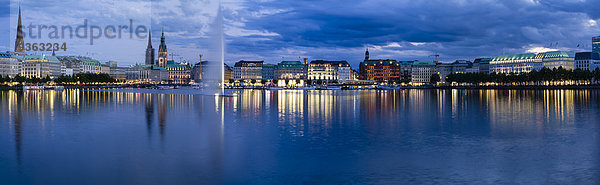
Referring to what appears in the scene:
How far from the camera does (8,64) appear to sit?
191 m

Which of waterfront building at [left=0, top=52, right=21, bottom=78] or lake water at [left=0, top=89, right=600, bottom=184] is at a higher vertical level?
waterfront building at [left=0, top=52, right=21, bottom=78]

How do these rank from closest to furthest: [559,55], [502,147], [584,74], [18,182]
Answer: [18,182]
[502,147]
[584,74]
[559,55]

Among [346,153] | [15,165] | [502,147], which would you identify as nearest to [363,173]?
[346,153]

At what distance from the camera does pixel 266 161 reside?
17.8 metres

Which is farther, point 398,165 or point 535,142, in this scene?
point 535,142

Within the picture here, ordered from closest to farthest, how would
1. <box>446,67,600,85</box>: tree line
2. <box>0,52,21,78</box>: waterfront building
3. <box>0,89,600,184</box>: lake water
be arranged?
<box>0,89,600,184</box>: lake water, <box>446,67,600,85</box>: tree line, <box>0,52,21,78</box>: waterfront building

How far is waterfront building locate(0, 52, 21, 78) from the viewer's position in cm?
18788

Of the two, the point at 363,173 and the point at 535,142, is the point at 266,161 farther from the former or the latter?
the point at 535,142

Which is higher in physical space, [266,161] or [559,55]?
[559,55]

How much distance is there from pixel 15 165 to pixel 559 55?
21883 centimetres

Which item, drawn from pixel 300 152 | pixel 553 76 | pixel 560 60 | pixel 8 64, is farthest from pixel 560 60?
pixel 8 64

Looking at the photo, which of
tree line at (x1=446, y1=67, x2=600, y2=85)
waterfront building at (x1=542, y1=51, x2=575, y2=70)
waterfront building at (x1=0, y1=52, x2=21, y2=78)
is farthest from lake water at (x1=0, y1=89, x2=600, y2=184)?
waterfront building at (x1=542, y1=51, x2=575, y2=70)

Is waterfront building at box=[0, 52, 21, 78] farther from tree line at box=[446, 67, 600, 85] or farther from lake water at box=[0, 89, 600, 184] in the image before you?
tree line at box=[446, 67, 600, 85]

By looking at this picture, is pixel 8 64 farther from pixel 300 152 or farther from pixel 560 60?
pixel 560 60
